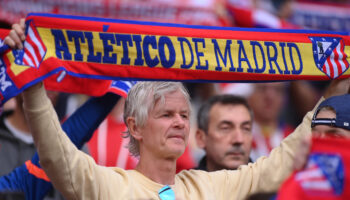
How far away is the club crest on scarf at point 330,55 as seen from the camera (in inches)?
143

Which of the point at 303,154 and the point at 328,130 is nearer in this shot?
the point at 303,154

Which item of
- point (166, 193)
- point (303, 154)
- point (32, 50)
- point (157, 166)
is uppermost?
point (32, 50)

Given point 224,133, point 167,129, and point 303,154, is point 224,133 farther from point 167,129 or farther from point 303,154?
point 303,154

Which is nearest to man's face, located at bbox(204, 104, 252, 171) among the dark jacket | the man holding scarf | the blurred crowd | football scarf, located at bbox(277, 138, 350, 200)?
the blurred crowd

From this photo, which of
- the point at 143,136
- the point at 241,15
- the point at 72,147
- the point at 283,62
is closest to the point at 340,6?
the point at 241,15

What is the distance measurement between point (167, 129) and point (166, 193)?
32cm

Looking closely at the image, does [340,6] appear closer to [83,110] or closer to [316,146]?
[83,110]

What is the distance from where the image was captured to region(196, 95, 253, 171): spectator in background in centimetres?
454

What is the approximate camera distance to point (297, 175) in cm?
247

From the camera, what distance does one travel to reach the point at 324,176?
2377mm

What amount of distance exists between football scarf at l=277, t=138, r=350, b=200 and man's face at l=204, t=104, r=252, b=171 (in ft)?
6.72

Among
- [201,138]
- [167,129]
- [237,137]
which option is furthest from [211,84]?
[167,129]

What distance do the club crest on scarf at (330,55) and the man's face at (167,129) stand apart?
790mm

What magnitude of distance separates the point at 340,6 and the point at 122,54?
16.4ft
